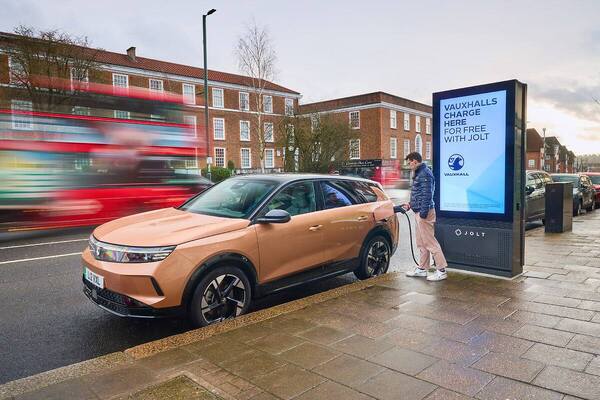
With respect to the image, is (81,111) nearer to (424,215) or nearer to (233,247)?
(233,247)

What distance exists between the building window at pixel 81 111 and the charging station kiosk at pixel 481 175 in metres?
9.25

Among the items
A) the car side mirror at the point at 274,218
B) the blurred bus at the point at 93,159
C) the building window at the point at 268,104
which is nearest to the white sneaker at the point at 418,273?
the car side mirror at the point at 274,218

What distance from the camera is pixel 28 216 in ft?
36.4

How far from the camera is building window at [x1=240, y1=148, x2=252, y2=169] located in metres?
49.8

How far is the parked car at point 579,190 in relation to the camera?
16.7 metres

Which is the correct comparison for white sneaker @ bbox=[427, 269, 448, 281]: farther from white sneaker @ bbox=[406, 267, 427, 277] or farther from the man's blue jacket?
the man's blue jacket

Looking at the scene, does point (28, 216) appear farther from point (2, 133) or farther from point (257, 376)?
point (257, 376)

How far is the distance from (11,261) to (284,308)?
5.99 m

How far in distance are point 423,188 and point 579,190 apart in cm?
1430

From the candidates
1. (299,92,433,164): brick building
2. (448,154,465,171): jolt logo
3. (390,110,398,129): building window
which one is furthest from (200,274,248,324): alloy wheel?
(390,110,398,129): building window

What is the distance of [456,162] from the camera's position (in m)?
6.37

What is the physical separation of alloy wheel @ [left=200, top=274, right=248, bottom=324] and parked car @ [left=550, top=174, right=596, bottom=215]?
16.1 m

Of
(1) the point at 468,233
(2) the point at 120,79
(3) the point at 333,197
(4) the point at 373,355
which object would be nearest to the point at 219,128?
(2) the point at 120,79

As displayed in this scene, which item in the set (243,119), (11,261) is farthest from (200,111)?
(11,261)
